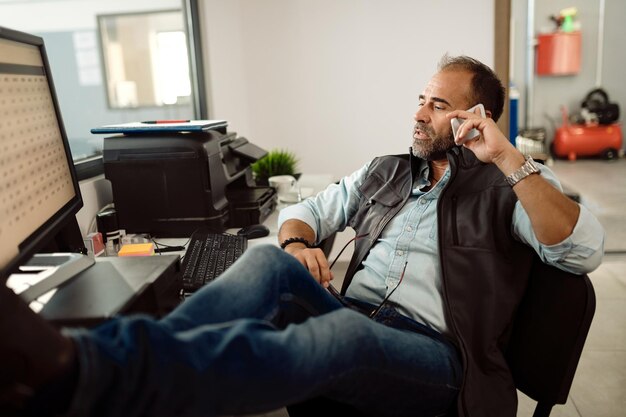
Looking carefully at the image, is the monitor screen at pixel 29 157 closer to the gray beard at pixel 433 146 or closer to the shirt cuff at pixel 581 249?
the gray beard at pixel 433 146

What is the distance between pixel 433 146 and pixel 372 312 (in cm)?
56

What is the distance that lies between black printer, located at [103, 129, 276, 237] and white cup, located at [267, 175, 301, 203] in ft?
1.62

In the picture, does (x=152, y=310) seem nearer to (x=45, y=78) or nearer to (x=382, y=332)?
(x=382, y=332)

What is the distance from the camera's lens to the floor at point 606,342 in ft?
6.89

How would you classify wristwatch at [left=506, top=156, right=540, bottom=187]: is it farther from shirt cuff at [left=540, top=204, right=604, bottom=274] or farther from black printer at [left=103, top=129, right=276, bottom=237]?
black printer at [left=103, top=129, right=276, bottom=237]

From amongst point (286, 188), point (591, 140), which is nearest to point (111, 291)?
point (286, 188)

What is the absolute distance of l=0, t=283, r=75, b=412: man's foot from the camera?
647 mm

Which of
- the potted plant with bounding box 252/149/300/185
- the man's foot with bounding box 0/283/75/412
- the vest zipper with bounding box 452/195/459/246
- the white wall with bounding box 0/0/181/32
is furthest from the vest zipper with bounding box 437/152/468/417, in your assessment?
the white wall with bounding box 0/0/181/32

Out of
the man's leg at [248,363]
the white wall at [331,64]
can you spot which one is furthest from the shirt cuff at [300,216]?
the white wall at [331,64]

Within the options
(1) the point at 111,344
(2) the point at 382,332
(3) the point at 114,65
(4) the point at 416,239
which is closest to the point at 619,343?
(4) the point at 416,239

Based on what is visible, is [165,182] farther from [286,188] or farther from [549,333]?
[549,333]

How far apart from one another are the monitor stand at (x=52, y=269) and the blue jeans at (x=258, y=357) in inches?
9.4

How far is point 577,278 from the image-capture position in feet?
4.04

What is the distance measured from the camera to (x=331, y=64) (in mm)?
3262
